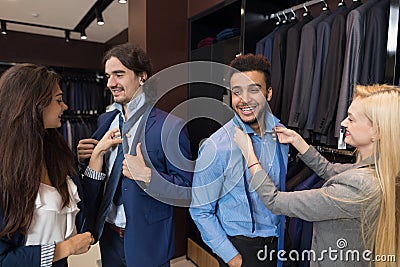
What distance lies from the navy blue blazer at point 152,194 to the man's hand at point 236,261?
0.28 metres

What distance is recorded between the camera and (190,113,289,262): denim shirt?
1.06 m

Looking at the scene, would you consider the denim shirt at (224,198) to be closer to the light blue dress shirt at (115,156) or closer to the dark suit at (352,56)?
the light blue dress shirt at (115,156)

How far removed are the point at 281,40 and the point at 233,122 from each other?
91cm

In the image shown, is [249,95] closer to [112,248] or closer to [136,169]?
[136,169]

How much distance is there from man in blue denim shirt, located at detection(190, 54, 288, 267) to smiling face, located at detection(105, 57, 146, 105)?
40cm

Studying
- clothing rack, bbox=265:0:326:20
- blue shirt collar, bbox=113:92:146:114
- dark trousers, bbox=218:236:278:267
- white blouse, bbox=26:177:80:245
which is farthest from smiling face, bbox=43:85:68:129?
clothing rack, bbox=265:0:326:20

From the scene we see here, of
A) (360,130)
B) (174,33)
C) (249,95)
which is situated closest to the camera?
(360,130)

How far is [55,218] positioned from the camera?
919 mm

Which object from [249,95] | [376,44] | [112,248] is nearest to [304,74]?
[376,44]

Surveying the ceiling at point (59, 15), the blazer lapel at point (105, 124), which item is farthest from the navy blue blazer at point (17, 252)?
the ceiling at point (59, 15)

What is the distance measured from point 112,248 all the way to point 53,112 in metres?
0.69

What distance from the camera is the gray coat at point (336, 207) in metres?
0.88

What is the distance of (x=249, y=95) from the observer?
3.48 feet

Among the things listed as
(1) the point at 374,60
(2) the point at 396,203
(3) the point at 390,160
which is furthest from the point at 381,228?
(1) the point at 374,60
